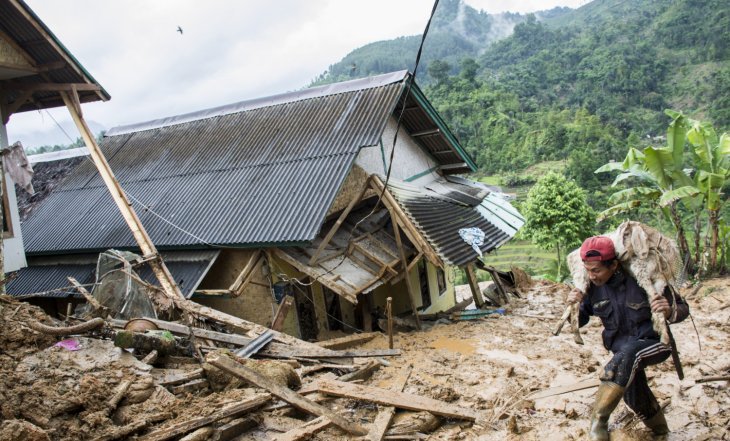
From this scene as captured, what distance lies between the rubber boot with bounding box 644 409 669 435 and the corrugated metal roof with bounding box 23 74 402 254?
18.9 ft

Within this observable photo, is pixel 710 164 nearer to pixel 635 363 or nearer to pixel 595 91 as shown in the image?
pixel 635 363

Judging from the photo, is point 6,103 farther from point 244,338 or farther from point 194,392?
point 194,392

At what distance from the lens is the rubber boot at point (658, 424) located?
411 centimetres

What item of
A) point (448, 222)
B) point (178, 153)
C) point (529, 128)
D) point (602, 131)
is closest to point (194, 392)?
point (448, 222)

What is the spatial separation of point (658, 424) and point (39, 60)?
11060 mm

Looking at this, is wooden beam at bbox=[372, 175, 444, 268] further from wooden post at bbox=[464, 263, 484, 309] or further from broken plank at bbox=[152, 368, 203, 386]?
broken plank at bbox=[152, 368, 203, 386]

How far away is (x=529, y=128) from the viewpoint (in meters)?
49.3

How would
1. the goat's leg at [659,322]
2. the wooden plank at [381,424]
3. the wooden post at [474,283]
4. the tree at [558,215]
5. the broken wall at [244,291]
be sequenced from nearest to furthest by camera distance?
the goat's leg at [659,322], the wooden plank at [381,424], the broken wall at [244,291], the wooden post at [474,283], the tree at [558,215]

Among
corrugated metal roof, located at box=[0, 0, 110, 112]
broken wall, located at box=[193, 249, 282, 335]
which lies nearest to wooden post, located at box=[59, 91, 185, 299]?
corrugated metal roof, located at box=[0, 0, 110, 112]

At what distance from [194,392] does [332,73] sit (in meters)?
104

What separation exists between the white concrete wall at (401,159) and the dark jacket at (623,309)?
298 inches

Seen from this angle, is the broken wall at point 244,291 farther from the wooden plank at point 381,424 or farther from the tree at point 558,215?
the tree at point 558,215

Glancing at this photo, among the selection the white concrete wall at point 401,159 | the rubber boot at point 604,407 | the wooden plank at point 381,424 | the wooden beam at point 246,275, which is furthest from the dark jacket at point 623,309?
the white concrete wall at point 401,159

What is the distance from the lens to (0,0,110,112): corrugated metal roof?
8.23 meters
